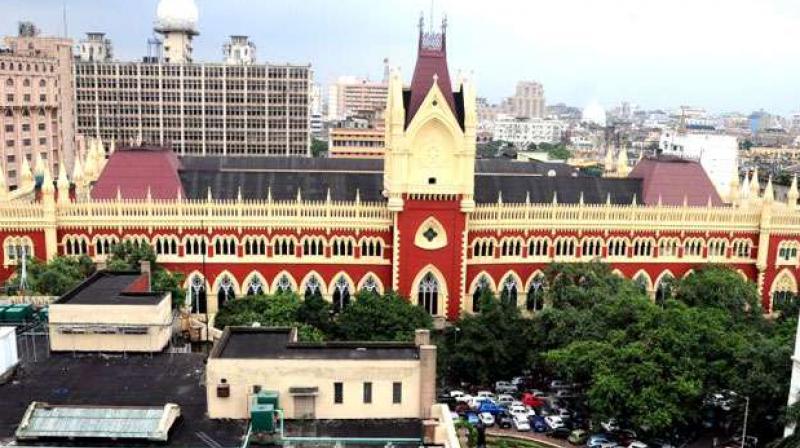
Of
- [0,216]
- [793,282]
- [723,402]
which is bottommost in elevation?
[723,402]

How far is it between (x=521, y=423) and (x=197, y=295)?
33808 millimetres

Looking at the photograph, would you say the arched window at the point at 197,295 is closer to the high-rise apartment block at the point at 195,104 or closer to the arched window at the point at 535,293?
the arched window at the point at 535,293

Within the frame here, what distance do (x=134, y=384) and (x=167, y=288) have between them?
29.3 meters

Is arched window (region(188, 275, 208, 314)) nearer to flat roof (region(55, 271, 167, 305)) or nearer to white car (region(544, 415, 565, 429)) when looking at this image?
flat roof (region(55, 271, 167, 305))

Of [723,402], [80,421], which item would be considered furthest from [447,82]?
[80,421]

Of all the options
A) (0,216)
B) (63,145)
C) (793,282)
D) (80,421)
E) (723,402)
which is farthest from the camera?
(63,145)

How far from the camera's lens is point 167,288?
6712 cm

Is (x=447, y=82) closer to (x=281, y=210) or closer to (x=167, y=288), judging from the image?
(x=281, y=210)

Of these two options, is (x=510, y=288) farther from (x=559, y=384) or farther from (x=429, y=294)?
(x=559, y=384)

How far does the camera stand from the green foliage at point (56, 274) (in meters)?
64.0

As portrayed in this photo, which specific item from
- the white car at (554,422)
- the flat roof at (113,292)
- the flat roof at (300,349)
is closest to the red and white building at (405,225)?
the white car at (554,422)

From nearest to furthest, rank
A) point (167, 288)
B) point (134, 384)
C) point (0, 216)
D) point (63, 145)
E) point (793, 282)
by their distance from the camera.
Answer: point (134, 384)
point (167, 288)
point (0, 216)
point (793, 282)
point (63, 145)

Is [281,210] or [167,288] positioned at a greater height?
[281,210]

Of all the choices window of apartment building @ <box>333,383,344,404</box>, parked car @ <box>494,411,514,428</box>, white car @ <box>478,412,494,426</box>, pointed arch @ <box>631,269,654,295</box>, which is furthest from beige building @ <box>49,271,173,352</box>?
pointed arch @ <box>631,269,654,295</box>
